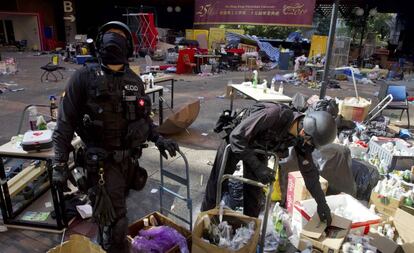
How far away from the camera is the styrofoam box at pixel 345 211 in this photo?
3008 mm

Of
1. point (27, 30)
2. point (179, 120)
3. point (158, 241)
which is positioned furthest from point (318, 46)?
point (27, 30)

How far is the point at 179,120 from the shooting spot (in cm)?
570

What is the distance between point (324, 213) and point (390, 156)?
2257mm

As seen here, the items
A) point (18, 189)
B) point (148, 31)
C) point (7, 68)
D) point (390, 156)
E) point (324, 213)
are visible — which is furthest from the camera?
point (148, 31)

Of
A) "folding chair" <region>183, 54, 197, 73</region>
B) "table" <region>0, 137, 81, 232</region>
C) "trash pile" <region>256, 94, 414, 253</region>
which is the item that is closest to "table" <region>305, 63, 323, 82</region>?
"folding chair" <region>183, 54, 197, 73</region>

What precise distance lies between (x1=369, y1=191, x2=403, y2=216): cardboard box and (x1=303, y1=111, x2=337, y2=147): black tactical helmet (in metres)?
1.54

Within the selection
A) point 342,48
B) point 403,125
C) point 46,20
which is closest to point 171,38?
point 46,20

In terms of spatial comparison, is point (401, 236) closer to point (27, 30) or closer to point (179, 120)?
point (179, 120)

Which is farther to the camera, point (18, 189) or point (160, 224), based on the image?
point (18, 189)

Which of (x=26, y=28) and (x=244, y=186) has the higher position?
(x=26, y=28)

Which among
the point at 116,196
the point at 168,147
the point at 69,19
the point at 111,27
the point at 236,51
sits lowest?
the point at 116,196

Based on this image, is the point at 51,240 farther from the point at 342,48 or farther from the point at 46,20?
the point at 46,20

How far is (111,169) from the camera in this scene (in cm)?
251

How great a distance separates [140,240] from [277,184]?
185cm
